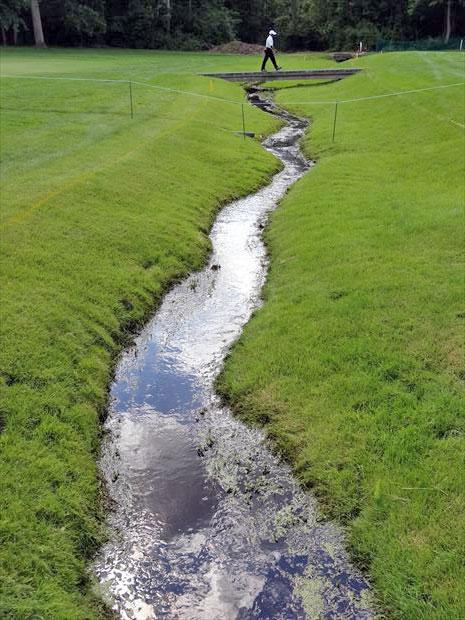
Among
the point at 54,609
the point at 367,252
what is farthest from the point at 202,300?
the point at 54,609

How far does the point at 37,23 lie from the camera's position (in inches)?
2808

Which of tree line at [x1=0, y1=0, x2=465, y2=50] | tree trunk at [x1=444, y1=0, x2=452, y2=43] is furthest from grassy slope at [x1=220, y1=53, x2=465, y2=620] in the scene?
tree line at [x1=0, y1=0, x2=465, y2=50]

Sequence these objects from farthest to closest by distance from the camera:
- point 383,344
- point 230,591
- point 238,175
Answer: point 238,175 → point 383,344 → point 230,591

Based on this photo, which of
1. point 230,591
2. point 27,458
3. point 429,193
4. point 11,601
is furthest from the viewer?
point 429,193

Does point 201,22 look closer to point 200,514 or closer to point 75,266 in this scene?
point 75,266

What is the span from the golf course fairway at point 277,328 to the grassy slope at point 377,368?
3cm

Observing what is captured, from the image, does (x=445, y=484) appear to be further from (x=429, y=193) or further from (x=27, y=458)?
(x=429, y=193)

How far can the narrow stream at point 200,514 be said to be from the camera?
6699 mm

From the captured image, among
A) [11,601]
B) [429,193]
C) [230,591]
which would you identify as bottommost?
[230,591]

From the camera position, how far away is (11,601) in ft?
20.1

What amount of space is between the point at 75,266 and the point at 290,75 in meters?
35.1

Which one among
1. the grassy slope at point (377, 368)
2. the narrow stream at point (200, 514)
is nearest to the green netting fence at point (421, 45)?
the grassy slope at point (377, 368)

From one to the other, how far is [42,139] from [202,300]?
13.4 meters

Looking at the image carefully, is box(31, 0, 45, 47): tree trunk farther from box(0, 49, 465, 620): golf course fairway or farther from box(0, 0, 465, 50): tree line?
box(0, 49, 465, 620): golf course fairway
